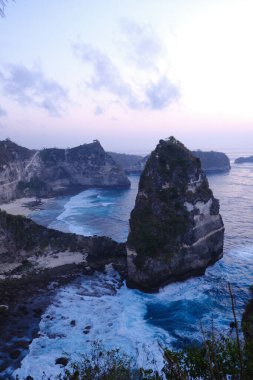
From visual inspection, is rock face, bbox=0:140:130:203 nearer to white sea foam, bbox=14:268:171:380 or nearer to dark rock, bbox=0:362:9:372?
white sea foam, bbox=14:268:171:380

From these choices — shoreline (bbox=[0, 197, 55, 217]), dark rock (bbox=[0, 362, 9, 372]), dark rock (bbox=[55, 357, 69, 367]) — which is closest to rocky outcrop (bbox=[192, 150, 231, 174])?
shoreline (bbox=[0, 197, 55, 217])

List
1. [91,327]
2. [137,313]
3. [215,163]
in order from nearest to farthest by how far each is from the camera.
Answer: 1. [91,327]
2. [137,313]
3. [215,163]

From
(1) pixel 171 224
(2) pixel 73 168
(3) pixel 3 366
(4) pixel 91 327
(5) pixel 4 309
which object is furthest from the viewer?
(2) pixel 73 168

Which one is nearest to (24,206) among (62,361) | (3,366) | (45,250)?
(45,250)

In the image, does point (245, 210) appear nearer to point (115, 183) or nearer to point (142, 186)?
point (142, 186)

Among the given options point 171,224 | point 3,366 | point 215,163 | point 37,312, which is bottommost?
point 3,366

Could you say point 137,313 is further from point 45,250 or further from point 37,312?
point 45,250

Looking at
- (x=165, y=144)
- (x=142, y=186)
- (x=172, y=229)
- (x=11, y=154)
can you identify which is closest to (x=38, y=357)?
(x=172, y=229)
